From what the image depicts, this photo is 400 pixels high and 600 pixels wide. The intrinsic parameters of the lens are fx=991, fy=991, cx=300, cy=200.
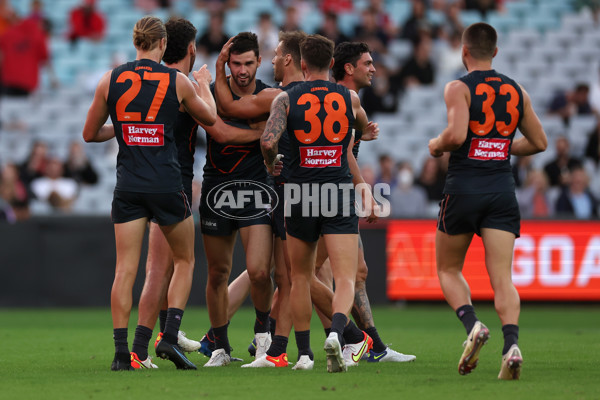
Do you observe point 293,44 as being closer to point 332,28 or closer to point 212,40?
point 212,40

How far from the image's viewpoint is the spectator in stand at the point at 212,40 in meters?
17.8

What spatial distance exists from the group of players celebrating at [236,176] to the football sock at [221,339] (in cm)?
2

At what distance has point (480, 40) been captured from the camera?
23.0 ft

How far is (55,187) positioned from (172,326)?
9.28 meters

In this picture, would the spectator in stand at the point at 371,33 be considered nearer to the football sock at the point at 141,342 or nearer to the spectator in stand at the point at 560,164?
the spectator in stand at the point at 560,164

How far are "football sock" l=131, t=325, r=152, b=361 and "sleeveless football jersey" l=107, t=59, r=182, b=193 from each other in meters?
1.10

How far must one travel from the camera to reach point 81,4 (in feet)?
65.9

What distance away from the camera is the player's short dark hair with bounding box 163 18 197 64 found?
7.67 m

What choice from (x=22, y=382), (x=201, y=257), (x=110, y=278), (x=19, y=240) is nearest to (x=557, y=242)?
(x=201, y=257)

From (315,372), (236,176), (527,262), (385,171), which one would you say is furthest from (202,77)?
(385,171)

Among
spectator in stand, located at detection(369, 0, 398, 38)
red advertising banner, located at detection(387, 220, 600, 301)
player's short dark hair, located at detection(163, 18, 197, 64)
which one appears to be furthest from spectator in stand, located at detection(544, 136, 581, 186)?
player's short dark hair, located at detection(163, 18, 197, 64)

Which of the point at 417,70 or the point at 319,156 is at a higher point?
the point at 417,70

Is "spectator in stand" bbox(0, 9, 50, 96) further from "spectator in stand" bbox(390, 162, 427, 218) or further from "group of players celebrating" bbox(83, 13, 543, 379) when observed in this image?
"group of players celebrating" bbox(83, 13, 543, 379)

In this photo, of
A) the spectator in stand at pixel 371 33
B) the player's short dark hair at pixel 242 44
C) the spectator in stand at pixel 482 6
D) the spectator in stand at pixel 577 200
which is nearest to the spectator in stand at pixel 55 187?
the spectator in stand at pixel 371 33
